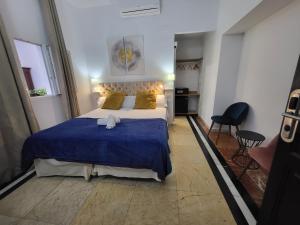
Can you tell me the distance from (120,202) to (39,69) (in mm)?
3018

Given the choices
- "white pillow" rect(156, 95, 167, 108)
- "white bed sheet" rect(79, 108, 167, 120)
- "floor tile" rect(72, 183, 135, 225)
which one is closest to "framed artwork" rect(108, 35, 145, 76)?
"white pillow" rect(156, 95, 167, 108)

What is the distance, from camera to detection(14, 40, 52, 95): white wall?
Result: 104 inches

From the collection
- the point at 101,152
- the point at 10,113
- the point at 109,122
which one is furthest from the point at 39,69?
the point at 101,152

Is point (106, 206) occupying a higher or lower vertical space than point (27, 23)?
lower

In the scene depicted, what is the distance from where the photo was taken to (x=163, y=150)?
153 cm

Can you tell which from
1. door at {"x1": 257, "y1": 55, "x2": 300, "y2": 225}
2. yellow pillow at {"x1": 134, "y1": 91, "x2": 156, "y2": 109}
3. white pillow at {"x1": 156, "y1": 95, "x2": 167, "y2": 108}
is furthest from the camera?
white pillow at {"x1": 156, "y1": 95, "x2": 167, "y2": 108}

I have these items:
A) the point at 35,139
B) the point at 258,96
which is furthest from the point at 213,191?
Result: the point at 35,139

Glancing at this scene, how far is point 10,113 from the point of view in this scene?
1.87m

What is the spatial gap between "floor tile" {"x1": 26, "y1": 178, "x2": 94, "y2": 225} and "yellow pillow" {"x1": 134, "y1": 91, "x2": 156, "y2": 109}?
182cm

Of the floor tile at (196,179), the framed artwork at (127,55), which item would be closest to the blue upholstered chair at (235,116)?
the floor tile at (196,179)

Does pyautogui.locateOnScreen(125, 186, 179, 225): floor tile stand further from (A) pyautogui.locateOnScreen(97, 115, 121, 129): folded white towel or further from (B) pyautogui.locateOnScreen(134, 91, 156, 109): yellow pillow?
(B) pyautogui.locateOnScreen(134, 91, 156, 109): yellow pillow

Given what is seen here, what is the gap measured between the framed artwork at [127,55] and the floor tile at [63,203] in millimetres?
2741

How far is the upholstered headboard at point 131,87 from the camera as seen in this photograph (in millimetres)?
3539

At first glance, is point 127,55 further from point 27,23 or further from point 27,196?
point 27,196
